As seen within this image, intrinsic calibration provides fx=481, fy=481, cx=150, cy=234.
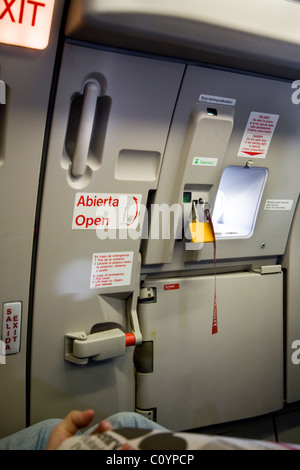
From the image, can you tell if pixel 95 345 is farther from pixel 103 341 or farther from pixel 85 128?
pixel 85 128

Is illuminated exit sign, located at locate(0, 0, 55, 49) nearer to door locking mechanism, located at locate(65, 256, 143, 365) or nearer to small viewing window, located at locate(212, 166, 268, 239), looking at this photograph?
door locking mechanism, located at locate(65, 256, 143, 365)

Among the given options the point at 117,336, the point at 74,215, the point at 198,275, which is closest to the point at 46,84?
the point at 74,215

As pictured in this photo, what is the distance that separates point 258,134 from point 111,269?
1062 millimetres

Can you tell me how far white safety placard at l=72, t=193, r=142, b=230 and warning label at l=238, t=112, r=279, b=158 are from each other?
2.22ft

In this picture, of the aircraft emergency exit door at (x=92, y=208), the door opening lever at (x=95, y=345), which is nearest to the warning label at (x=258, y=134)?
the aircraft emergency exit door at (x=92, y=208)

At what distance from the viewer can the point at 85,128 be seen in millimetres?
2055

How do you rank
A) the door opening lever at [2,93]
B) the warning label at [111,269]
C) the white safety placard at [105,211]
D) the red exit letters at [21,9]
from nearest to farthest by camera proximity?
the red exit letters at [21,9], the door opening lever at [2,93], the white safety placard at [105,211], the warning label at [111,269]

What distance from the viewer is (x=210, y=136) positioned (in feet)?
7.77

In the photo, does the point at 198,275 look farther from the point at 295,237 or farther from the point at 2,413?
the point at 2,413

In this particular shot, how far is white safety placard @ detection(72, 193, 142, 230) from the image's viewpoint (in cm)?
219

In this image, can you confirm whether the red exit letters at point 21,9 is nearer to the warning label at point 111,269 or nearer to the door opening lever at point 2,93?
the door opening lever at point 2,93

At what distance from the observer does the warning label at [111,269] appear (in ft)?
7.61

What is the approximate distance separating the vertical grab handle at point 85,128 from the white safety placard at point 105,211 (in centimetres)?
13

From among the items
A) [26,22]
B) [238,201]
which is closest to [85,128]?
[26,22]
